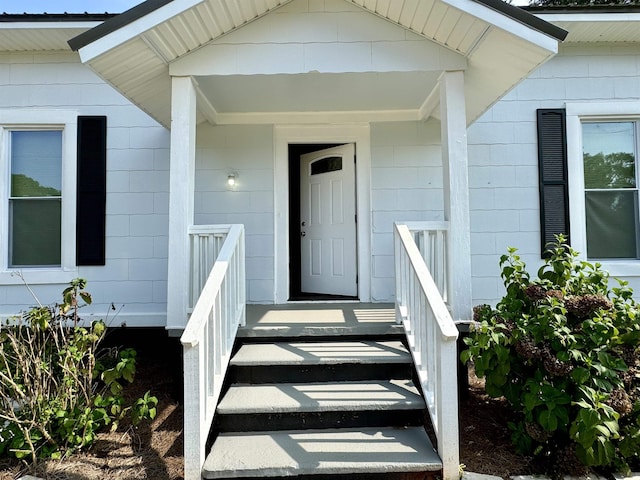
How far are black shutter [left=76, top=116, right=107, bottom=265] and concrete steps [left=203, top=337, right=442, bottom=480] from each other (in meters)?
2.28

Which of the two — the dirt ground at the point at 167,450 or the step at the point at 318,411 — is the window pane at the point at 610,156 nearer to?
the dirt ground at the point at 167,450

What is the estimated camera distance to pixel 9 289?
176 inches

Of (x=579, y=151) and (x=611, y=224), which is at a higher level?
(x=579, y=151)

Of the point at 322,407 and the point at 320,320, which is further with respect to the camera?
the point at 320,320

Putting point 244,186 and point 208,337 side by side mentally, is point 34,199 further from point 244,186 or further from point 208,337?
point 208,337

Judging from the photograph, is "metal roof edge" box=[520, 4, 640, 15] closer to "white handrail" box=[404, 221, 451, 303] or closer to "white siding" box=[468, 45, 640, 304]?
"white siding" box=[468, 45, 640, 304]

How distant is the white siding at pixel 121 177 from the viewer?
4.56 m

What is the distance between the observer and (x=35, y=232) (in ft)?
15.0

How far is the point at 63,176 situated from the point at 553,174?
17.3 feet

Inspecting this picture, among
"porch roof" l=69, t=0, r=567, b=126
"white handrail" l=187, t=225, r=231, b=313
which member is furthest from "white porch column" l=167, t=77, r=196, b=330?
"porch roof" l=69, t=0, r=567, b=126

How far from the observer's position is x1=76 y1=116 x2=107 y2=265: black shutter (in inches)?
178

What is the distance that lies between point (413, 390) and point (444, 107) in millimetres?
2214

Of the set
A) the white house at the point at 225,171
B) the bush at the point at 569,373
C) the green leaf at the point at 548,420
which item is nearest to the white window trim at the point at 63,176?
the white house at the point at 225,171

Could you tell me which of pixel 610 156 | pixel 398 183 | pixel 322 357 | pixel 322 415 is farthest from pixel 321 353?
pixel 610 156
